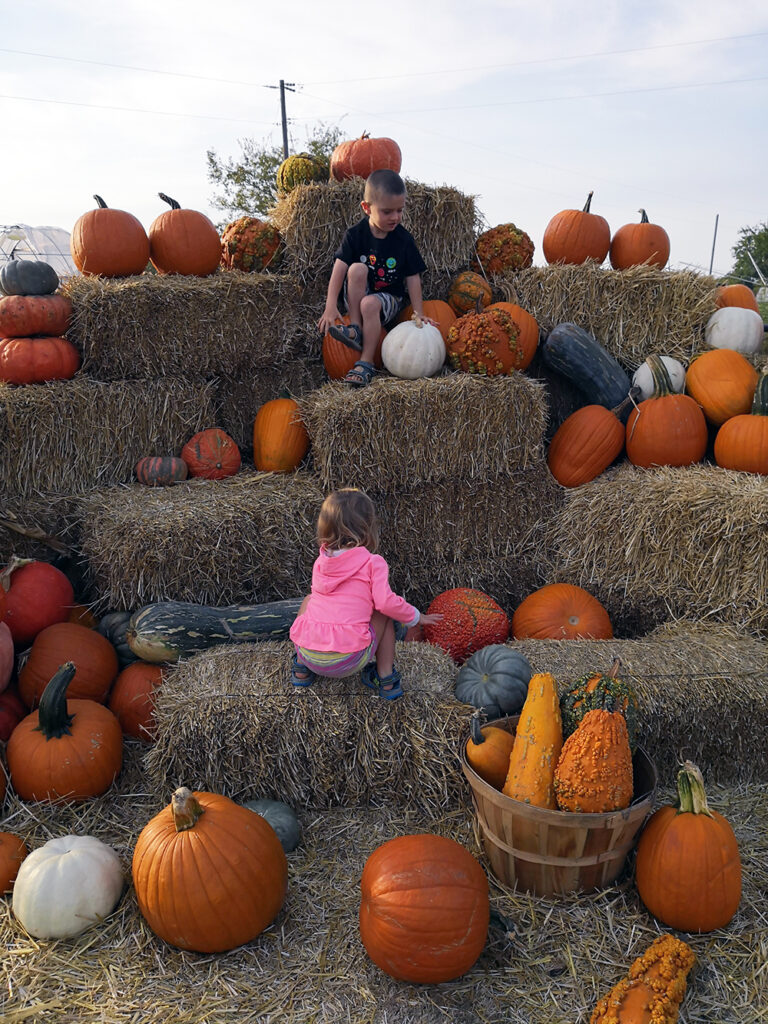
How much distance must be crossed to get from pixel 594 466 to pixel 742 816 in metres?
2.28

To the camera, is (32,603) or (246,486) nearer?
(32,603)

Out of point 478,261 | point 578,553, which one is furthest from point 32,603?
point 478,261

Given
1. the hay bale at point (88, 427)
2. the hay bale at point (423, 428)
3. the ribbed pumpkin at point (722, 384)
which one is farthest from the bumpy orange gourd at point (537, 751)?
the hay bale at point (88, 427)

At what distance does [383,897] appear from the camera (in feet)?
7.25

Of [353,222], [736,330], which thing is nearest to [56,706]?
[353,222]

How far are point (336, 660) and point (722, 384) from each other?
→ 3266 millimetres

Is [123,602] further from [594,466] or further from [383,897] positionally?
[594,466]

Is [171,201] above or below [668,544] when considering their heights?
above

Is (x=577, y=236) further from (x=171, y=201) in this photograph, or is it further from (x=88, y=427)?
(x=88, y=427)

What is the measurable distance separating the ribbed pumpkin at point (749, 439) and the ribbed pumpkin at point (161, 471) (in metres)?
3.36

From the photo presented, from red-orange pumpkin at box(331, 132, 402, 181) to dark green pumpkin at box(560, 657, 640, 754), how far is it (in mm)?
4053

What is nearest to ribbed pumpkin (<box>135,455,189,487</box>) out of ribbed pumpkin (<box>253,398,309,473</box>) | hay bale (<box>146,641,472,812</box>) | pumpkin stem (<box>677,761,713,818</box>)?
ribbed pumpkin (<box>253,398,309,473</box>)

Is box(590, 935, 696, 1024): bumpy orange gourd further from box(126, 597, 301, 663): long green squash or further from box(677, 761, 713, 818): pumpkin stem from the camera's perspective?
box(126, 597, 301, 663): long green squash

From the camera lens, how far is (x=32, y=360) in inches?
167
